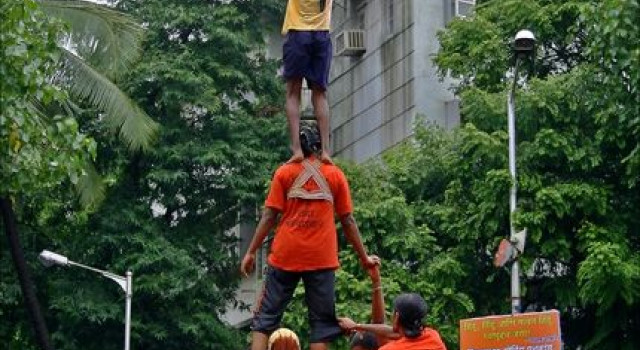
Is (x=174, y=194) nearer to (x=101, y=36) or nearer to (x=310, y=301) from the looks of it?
(x=101, y=36)

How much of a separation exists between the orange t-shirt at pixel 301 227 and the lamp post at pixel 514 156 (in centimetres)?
1298

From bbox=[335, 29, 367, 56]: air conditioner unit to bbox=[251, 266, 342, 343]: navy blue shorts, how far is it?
83.8 ft

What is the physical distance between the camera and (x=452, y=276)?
26328 millimetres

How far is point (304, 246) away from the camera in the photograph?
10.4 metres

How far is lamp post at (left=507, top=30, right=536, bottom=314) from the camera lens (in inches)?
912

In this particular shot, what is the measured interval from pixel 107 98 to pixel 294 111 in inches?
675

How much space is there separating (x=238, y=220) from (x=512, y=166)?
34.7 feet

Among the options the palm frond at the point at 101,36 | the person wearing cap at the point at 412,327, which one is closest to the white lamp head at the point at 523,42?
the palm frond at the point at 101,36

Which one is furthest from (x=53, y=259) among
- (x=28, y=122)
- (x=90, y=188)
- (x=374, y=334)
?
(x=374, y=334)

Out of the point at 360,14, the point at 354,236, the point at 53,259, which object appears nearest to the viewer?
the point at 354,236

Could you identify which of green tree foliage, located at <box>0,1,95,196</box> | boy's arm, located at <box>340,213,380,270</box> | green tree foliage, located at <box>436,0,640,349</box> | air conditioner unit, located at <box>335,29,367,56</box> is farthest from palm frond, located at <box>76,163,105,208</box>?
boy's arm, located at <box>340,213,380,270</box>

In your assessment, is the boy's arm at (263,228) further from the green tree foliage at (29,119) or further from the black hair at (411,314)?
the green tree foliage at (29,119)

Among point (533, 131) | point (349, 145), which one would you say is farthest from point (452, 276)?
point (349, 145)

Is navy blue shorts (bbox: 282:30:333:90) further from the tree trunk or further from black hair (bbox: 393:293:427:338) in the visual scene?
the tree trunk
